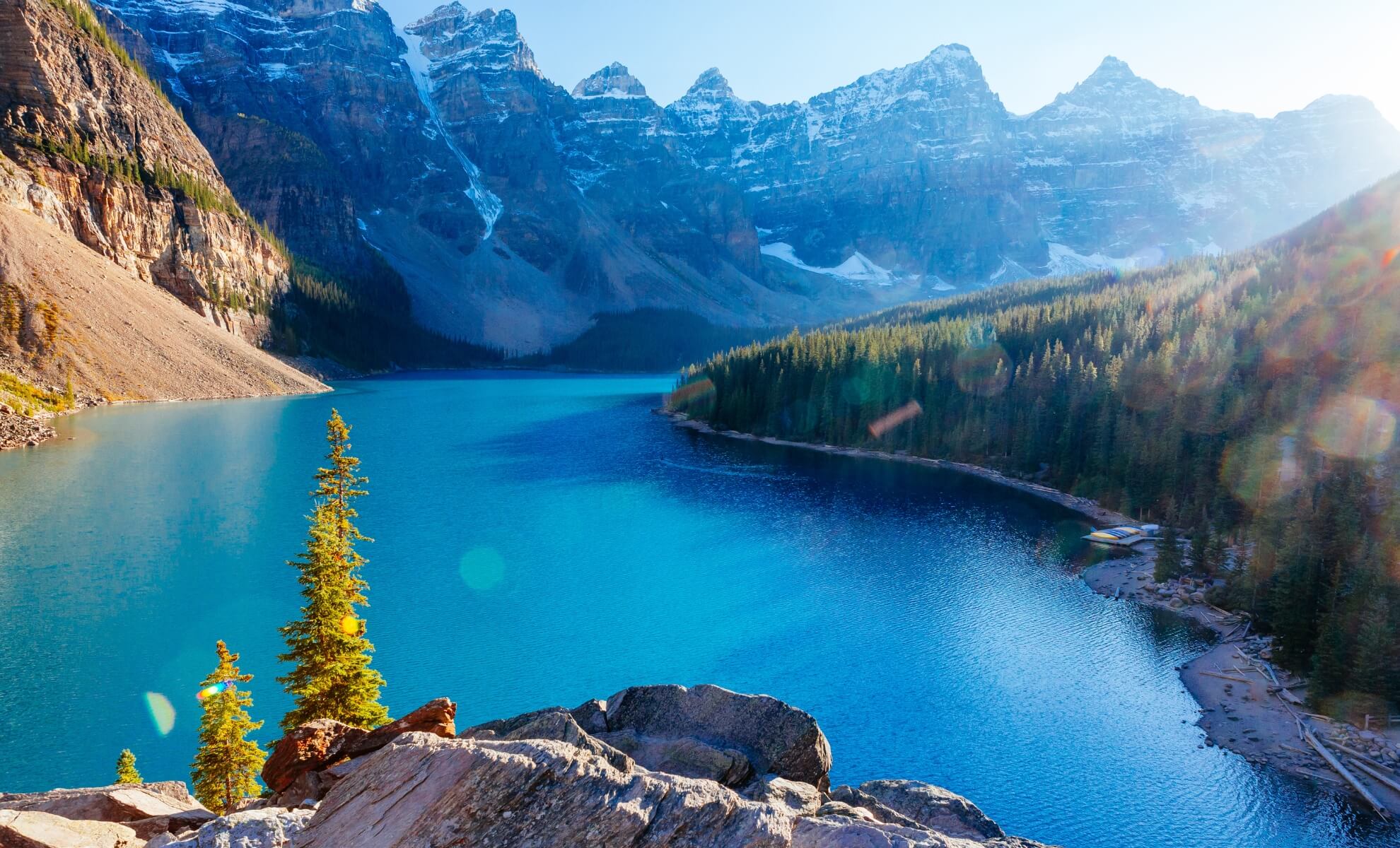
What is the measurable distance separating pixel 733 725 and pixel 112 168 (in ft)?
485

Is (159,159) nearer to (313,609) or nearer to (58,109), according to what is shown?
(58,109)

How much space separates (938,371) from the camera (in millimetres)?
100188

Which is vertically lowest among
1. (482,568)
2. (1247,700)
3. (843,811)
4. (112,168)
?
(482,568)

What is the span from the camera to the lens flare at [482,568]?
142 ft

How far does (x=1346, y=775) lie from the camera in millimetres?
26031

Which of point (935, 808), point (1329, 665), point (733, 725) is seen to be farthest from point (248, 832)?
point (1329, 665)

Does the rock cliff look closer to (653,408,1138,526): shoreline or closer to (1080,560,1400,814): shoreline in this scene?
(653,408,1138,526): shoreline

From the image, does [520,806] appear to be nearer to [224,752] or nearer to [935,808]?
[935,808]

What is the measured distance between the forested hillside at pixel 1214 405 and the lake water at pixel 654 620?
6.51 metres

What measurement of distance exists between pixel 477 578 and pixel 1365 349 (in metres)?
78.5

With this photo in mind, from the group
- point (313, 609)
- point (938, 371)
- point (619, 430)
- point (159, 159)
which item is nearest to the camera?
point (313, 609)

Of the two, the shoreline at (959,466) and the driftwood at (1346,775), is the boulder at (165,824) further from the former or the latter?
the shoreline at (959,466)

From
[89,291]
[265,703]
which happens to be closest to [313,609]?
[265,703]

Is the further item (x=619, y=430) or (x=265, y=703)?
(x=619, y=430)
